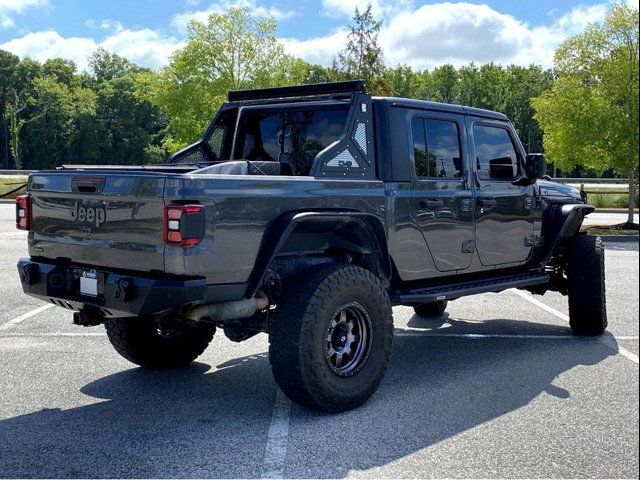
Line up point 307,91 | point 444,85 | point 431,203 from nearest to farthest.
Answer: point 431,203 < point 307,91 < point 444,85

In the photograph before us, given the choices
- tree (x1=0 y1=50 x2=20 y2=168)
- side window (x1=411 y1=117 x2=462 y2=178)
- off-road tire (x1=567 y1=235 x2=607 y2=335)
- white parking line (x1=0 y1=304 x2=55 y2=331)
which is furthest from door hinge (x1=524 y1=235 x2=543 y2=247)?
tree (x1=0 y1=50 x2=20 y2=168)

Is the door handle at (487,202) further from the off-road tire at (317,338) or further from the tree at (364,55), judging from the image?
the tree at (364,55)

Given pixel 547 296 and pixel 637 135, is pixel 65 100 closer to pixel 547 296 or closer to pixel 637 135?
pixel 547 296

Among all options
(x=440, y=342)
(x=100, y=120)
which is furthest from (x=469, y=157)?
(x=100, y=120)

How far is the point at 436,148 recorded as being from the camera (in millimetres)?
5617

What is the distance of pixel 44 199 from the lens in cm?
462

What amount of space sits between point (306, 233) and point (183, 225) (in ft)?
3.66

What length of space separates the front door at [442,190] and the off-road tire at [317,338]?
942 mm

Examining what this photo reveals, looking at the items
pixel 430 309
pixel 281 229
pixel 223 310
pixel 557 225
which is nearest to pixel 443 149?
pixel 557 225

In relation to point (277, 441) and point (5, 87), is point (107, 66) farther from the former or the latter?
point (277, 441)

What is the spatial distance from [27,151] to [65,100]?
7497mm

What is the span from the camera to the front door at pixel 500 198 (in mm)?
5887

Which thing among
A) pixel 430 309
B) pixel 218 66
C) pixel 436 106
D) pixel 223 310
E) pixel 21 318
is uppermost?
pixel 218 66

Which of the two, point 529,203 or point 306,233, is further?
point 529,203
